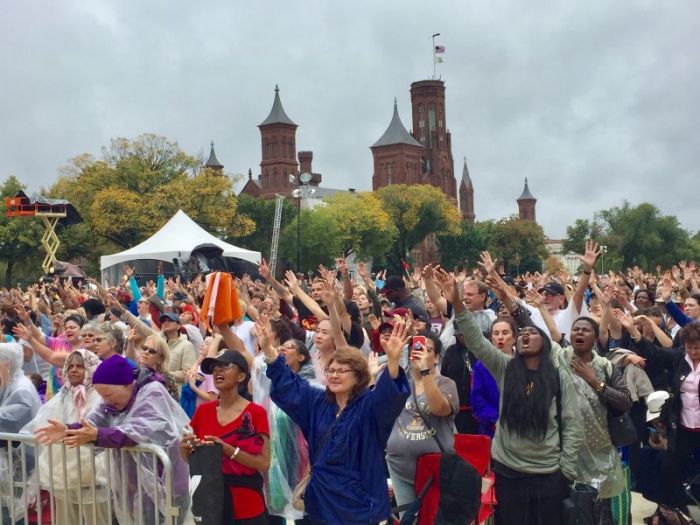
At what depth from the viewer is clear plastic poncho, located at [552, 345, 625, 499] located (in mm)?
5652

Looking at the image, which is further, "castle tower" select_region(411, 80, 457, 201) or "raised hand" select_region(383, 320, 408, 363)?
"castle tower" select_region(411, 80, 457, 201)

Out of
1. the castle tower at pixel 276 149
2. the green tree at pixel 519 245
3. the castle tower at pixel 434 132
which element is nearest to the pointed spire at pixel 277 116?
the castle tower at pixel 276 149

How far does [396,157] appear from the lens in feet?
438

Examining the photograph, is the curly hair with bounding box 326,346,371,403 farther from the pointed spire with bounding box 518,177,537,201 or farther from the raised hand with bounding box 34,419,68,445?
the pointed spire with bounding box 518,177,537,201

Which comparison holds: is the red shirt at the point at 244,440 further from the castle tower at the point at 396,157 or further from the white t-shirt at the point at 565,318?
the castle tower at the point at 396,157

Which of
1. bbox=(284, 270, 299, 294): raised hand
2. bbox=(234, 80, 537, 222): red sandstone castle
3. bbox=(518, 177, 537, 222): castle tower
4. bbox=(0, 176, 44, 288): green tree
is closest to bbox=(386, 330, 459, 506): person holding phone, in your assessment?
bbox=(284, 270, 299, 294): raised hand

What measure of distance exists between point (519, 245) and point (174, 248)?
280ft

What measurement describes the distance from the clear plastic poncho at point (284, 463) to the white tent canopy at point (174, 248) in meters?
24.9

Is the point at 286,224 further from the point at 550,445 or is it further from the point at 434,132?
the point at 550,445

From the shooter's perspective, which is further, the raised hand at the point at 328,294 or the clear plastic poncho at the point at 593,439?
the raised hand at the point at 328,294

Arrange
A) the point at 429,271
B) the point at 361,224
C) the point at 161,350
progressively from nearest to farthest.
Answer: the point at 161,350 → the point at 429,271 → the point at 361,224

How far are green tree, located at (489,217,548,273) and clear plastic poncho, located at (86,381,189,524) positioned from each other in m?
108

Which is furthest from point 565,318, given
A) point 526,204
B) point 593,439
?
point 526,204

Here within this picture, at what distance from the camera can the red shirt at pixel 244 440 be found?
500 centimetres
